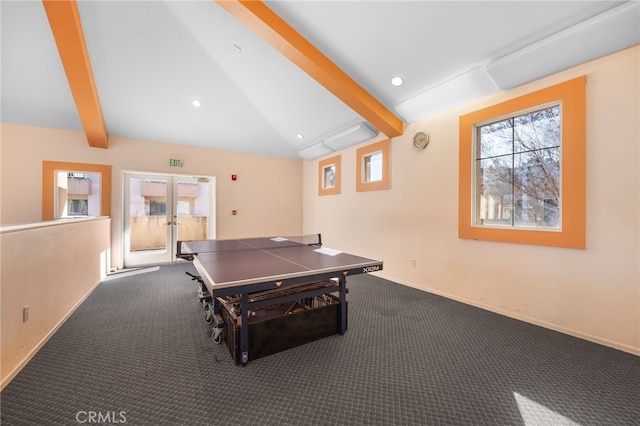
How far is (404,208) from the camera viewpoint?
14.5 ft

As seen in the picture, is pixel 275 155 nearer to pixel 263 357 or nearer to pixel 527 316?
pixel 263 357

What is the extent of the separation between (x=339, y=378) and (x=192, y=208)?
560 centimetres

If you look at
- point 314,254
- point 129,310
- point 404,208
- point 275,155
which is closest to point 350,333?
point 314,254

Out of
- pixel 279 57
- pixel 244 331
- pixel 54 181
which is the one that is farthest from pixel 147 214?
pixel 244 331

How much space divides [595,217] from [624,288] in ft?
2.22

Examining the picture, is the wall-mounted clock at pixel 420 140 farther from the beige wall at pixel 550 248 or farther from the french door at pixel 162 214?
the french door at pixel 162 214

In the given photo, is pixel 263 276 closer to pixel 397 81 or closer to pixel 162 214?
pixel 397 81

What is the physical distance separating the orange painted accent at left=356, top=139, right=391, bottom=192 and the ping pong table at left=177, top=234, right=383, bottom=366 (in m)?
2.35

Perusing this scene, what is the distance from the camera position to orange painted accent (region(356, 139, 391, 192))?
4.69 meters

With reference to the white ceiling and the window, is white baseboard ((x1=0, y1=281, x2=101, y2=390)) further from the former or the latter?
the window

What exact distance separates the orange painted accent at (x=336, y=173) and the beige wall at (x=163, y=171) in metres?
1.00

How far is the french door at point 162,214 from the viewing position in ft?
18.2

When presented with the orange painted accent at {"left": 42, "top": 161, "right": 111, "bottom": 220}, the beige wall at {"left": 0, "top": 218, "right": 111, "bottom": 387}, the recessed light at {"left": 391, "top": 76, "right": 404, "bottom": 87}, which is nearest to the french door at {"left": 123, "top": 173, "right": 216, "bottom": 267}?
the orange painted accent at {"left": 42, "top": 161, "right": 111, "bottom": 220}

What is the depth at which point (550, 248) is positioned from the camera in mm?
2787
